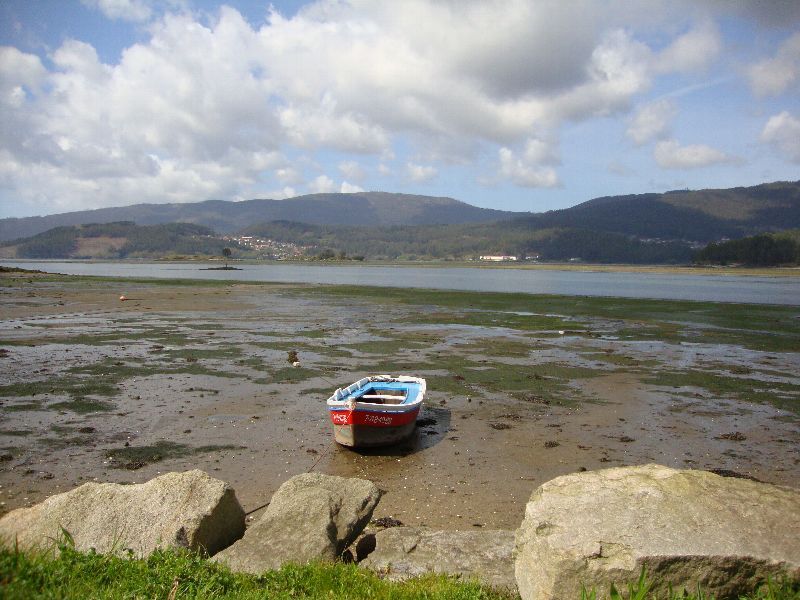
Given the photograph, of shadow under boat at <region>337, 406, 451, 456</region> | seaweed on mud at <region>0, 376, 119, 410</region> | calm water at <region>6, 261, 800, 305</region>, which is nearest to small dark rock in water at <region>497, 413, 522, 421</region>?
shadow under boat at <region>337, 406, 451, 456</region>

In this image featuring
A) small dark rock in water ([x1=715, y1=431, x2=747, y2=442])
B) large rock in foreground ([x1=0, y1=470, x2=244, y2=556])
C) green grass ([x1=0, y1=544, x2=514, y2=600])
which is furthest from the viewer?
small dark rock in water ([x1=715, y1=431, x2=747, y2=442])

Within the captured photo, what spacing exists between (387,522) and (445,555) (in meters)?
2.73

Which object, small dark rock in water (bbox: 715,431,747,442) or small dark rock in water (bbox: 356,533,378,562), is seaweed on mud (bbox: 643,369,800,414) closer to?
small dark rock in water (bbox: 715,431,747,442)

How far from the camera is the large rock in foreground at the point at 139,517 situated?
21.5ft

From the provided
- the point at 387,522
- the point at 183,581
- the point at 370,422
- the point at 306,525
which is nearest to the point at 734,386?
the point at 370,422

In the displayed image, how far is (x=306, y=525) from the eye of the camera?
7141mm

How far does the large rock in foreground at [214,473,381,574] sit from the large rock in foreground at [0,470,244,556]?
0.40 m

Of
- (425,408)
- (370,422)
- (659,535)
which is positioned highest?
(659,535)

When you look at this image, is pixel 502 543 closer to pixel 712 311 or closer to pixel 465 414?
pixel 465 414

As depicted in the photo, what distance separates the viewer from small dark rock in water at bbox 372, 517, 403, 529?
31.0ft

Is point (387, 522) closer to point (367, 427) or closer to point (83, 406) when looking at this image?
point (367, 427)

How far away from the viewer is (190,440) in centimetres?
1402

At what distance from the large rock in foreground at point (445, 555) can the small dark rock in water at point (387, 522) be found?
6.21ft

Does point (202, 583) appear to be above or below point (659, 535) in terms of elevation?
below
